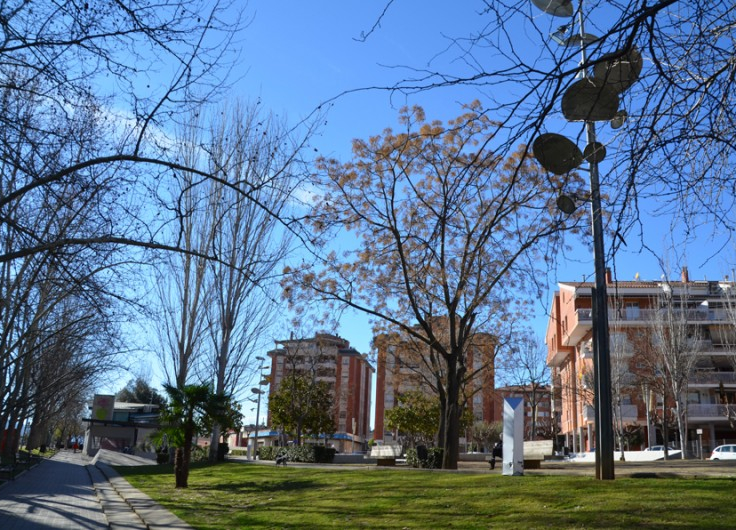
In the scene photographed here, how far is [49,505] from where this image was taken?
18062mm

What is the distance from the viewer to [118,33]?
696 cm

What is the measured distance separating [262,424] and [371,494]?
8965cm

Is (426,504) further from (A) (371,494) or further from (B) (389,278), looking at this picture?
(B) (389,278)

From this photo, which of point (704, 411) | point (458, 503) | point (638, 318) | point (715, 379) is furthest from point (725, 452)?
point (458, 503)

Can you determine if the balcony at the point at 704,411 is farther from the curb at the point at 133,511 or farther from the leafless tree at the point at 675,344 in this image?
the curb at the point at 133,511

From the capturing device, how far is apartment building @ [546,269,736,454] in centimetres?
4222

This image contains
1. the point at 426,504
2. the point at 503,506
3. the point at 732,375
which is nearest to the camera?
the point at 503,506

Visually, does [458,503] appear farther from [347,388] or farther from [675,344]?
[347,388]

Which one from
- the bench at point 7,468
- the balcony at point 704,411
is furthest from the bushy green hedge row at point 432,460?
the balcony at point 704,411

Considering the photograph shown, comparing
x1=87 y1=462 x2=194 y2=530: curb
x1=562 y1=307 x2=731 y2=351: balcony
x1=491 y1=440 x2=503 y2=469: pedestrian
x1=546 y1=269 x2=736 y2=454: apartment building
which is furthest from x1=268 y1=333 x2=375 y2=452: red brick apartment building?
x1=87 y1=462 x2=194 y2=530: curb

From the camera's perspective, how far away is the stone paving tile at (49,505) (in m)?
14.3

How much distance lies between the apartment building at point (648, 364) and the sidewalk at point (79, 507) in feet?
93.3

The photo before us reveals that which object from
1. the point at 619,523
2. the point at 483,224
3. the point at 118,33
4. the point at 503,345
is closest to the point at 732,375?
the point at 503,345

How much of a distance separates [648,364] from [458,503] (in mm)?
34584
